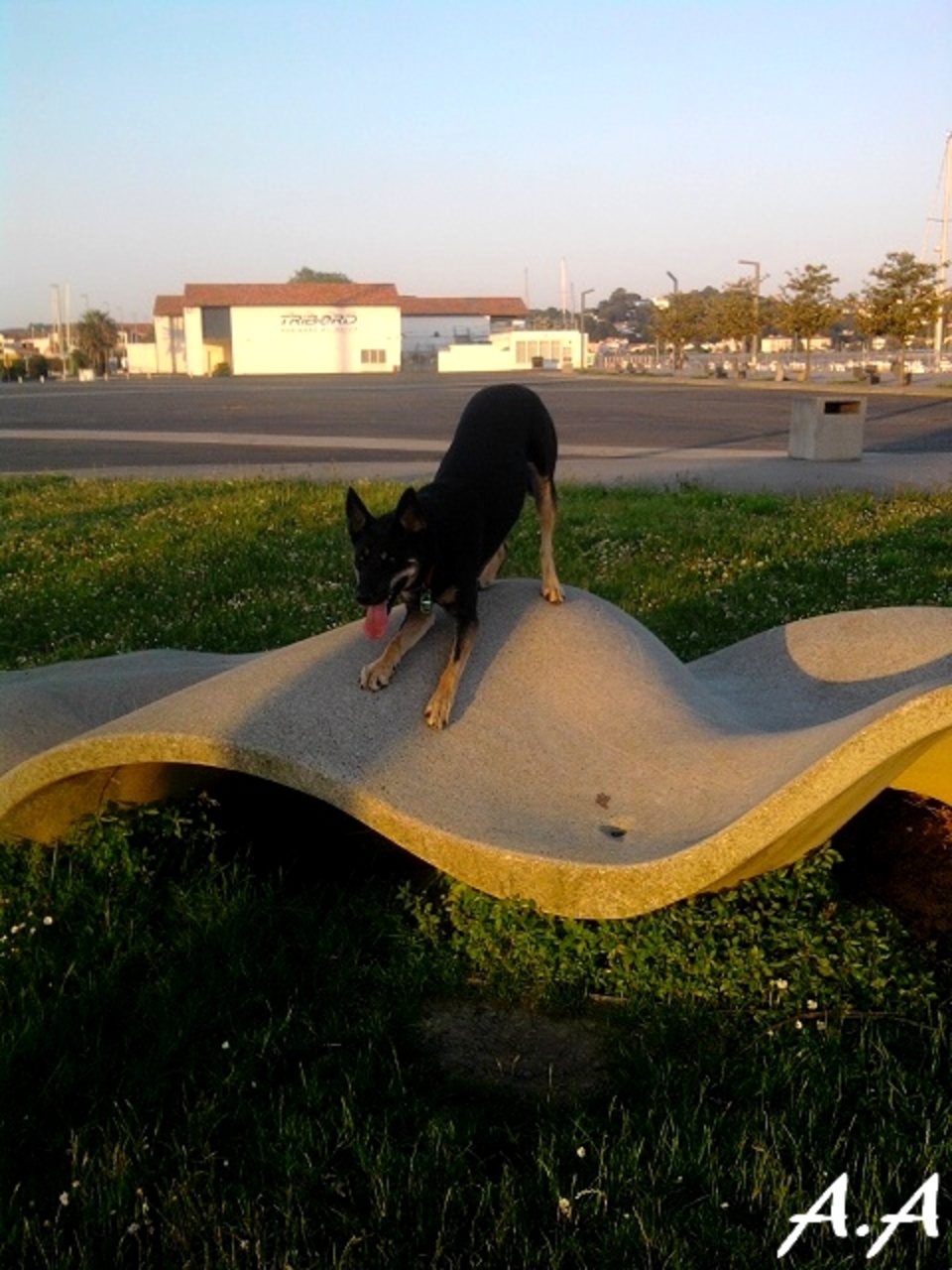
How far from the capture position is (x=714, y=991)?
422 centimetres

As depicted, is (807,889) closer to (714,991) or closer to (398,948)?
(714,991)

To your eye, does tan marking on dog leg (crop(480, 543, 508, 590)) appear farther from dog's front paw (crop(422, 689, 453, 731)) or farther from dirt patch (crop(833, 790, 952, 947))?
dirt patch (crop(833, 790, 952, 947))

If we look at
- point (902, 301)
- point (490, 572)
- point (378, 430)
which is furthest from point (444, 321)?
point (490, 572)

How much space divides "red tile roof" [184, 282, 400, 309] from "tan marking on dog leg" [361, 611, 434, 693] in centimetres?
9638

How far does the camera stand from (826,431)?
2052cm

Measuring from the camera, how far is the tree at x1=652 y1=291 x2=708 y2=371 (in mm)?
81312

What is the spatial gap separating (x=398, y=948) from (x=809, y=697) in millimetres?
2622

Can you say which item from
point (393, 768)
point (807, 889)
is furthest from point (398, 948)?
point (807, 889)

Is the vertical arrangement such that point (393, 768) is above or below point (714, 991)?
above

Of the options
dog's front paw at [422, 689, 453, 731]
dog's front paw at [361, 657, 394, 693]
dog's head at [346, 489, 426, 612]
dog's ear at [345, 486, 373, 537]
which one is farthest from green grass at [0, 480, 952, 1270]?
dog's ear at [345, 486, 373, 537]

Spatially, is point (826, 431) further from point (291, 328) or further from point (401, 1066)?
point (291, 328)

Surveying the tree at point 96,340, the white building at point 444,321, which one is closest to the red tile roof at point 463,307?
the white building at point 444,321
